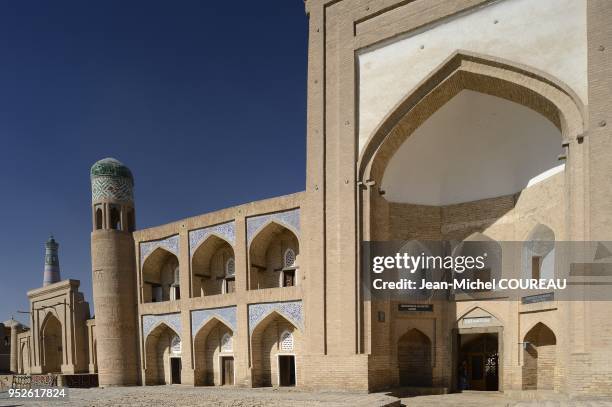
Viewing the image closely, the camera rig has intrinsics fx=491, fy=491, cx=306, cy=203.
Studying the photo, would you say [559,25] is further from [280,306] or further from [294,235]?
[280,306]

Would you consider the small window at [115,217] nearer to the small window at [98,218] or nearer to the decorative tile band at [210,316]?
the small window at [98,218]

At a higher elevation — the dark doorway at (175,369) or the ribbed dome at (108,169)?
the ribbed dome at (108,169)

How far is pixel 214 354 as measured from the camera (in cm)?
1390

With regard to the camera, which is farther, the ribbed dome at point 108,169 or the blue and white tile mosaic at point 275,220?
the ribbed dome at point 108,169

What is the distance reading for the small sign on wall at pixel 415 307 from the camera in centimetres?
1109

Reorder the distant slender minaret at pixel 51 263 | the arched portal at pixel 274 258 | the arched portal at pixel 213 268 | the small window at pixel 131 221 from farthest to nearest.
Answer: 1. the distant slender minaret at pixel 51 263
2. the small window at pixel 131 221
3. the arched portal at pixel 213 268
4. the arched portal at pixel 274 258

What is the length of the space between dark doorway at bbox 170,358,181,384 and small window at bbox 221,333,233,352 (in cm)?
210

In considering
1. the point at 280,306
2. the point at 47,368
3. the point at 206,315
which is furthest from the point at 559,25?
the point at 47,368

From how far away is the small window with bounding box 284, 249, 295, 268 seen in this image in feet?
42.7

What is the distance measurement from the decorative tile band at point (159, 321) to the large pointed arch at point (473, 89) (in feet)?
25.1

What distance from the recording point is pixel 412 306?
11156 mm

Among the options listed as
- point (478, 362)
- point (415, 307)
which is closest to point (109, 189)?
point (415, 307)

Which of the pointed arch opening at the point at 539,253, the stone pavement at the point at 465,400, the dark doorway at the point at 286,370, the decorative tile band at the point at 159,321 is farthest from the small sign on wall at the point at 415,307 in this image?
the decorative tile band at the point at 159,321

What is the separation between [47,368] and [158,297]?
9132mm
